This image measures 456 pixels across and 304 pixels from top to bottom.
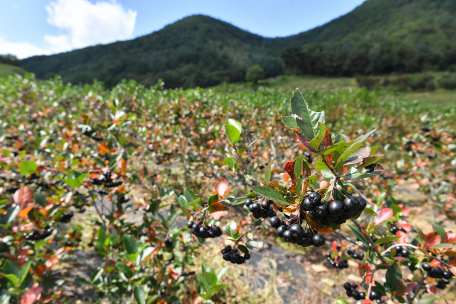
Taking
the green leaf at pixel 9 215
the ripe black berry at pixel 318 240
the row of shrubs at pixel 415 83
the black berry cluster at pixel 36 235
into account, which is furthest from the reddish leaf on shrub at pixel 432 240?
the row of shrubs at pixel 415 83

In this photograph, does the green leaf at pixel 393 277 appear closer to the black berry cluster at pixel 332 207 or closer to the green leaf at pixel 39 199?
the black berry cluster at pixel 332 207

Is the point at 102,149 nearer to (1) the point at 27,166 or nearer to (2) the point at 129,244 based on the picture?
(1) the point at 27,166

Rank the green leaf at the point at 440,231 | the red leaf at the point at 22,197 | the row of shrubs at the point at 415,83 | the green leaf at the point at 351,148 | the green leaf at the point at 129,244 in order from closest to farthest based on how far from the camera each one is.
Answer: the green leaf at the point at 351,148
the green leaf at the point at 440,231
the green leaf at the point at 129,244
the red leaf at the point at 22,197
the row of shrubs at the point at 415,83

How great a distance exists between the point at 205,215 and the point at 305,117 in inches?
29.4

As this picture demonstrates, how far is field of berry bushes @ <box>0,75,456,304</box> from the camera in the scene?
782mm

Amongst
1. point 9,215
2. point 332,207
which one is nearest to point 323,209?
point 332,207

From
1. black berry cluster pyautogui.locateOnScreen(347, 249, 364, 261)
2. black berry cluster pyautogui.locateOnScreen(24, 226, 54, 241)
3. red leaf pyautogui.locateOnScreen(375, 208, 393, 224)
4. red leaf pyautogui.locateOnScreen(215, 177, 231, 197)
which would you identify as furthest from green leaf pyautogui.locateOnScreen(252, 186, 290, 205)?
black berry cluster pyautogui.locateOnScreen(24, 226, 54, 241)

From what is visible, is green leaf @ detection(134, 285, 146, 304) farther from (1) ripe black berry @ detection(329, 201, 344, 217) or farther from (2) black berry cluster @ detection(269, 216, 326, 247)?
(1) ripe black berry @ detection(329, 201, 344, 217)

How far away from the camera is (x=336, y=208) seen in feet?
1.98

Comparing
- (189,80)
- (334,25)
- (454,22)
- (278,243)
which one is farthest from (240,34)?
(278,243)

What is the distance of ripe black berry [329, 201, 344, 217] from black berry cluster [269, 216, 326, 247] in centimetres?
16

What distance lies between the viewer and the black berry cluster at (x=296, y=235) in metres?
0.74

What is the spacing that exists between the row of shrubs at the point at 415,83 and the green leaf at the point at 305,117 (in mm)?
40463

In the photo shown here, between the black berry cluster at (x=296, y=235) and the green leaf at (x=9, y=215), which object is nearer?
the black berry cluster at (x=296, y=235)
